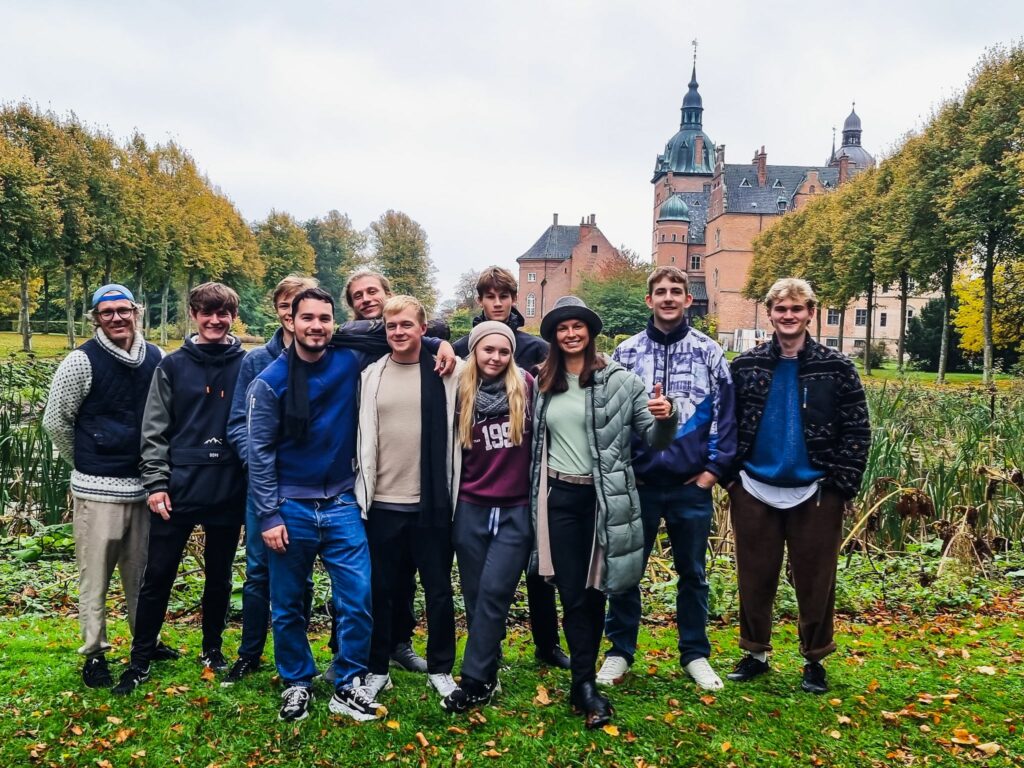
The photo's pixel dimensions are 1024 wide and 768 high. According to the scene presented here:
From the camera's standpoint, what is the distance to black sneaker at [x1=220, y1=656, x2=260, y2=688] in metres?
3.74

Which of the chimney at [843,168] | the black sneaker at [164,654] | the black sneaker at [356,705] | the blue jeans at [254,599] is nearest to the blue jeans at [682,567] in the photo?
the black sneaker at [356,705]

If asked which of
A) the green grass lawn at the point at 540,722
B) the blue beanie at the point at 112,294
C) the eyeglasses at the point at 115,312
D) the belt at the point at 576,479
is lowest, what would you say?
the green grass lawn at the point at 540,722

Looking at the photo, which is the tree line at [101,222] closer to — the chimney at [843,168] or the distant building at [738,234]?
the distant building at [738,234]

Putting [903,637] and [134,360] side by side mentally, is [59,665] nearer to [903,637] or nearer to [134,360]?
[134,360]

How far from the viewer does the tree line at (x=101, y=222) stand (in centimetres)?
2284

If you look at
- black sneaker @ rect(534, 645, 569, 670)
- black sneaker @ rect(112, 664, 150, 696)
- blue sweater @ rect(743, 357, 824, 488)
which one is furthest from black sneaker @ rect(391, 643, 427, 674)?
blue sweater @ rect(743, 357, 824, 488)

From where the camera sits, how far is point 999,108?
21.8 m

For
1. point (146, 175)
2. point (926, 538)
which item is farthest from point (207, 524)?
point (146, 175)

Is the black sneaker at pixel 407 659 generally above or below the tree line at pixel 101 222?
below

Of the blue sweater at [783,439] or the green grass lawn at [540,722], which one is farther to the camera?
the blue sweater at [783,439]

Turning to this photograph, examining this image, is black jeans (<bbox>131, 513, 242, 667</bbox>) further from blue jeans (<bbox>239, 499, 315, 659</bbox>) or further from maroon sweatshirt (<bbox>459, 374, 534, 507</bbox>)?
maroon sweatshirt (<bbox>459, 374, 534, 507</bbox>)

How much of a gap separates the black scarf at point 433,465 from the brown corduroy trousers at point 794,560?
4.90ft

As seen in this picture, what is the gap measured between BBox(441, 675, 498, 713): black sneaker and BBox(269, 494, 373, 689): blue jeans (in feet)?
1.41

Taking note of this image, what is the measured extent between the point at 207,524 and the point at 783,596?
3728mm
